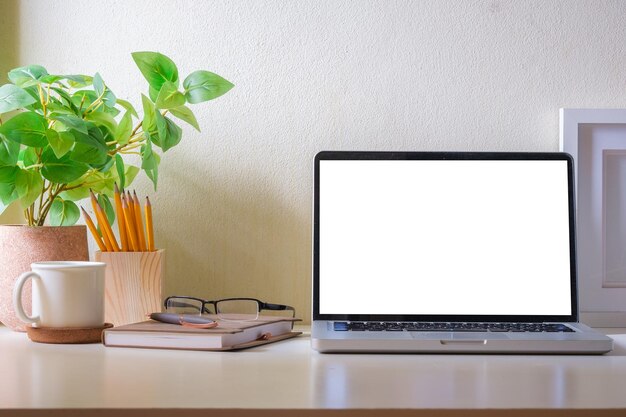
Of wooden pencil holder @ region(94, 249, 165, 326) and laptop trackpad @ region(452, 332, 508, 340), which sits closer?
laptop trackpad @ region(452, 332, 508, 340)

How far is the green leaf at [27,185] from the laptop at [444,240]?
391 mm

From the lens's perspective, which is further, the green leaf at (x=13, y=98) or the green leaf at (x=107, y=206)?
the green leaf at (x=107, y=206)

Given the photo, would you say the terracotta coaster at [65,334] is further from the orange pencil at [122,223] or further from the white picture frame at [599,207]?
the white picture frame at [599,207]

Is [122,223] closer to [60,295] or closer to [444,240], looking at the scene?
[60,295]

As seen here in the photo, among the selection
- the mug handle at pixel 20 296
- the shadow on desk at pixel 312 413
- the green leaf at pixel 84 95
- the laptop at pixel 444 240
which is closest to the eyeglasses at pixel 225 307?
the laptop at pixel 444 240

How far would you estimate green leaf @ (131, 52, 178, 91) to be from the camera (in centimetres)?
108

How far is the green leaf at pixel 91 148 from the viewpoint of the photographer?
1.02 metres

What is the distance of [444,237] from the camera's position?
1.09 meters

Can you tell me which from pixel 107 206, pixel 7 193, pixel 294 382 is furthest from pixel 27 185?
pixel 294 382

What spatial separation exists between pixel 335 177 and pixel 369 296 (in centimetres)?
18

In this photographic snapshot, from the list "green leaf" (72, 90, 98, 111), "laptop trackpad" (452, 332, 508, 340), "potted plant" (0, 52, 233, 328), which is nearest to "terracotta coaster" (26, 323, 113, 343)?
"potted plant" (0, 52, 233, 328)

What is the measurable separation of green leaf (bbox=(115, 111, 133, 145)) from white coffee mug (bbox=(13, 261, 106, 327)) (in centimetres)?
21

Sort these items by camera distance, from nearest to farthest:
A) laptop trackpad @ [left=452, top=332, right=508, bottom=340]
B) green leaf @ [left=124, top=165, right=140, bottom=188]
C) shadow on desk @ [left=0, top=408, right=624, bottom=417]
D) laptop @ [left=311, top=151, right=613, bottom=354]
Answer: shadow on desk @ [left=0, top=408, right=624, bottom=417], laptop trackpad @ [left=452, top=332, right=508, bottom=340], laptop @ [left=311, top=151, right=613, bottom=354], green leaf @ [left=124, top=165, right=140, bottom=188]

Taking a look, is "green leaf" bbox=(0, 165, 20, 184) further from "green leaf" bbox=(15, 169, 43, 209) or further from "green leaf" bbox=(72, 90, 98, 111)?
"green leaf" bbox=(72, 90, 98, 111)
